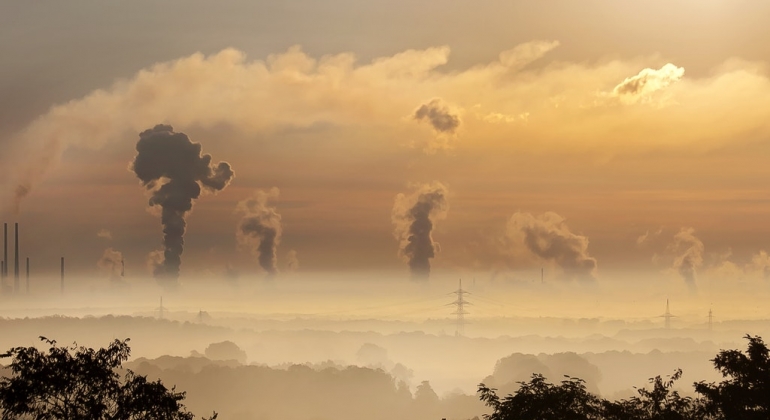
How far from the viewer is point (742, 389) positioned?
2119 inches

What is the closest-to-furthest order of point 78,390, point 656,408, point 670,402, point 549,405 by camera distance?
point 78,390
point 549,405
point 656,408
point 670,402

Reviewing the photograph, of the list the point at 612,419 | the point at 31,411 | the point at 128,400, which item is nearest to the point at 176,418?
the point at 128,400

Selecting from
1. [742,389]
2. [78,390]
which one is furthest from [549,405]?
[78,390]

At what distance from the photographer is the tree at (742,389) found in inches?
2080

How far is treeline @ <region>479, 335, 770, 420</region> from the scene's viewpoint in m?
53.1

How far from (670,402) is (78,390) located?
3034 centimetres

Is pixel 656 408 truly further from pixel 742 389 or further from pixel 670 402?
pixel 742 389

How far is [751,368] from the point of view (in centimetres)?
5441

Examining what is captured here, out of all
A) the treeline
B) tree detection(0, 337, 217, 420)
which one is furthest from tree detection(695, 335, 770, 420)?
tree detection(0, 337, 217, 420)

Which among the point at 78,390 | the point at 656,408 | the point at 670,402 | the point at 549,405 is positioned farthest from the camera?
the point at 670,402

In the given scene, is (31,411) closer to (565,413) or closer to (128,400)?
(128,400)

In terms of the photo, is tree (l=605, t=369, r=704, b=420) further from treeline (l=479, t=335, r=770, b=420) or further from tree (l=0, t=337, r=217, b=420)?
tree (l=0, t=337, r=217, b=420)

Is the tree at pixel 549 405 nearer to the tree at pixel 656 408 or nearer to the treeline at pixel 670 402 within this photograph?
the treeline at pixel 670 402

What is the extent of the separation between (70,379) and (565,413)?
2465 cm
